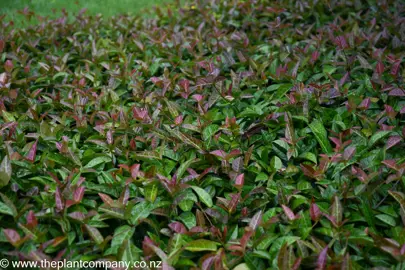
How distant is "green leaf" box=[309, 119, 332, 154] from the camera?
2.00 m

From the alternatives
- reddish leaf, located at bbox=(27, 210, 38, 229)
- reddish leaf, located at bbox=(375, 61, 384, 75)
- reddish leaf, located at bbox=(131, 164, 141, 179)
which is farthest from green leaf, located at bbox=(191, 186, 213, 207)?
reddish leaf, located at bbox=(375, 61, 384, 75)

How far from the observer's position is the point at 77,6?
5148 millimetres

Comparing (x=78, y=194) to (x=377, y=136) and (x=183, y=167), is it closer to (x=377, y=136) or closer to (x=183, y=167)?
(x=183, y=167)

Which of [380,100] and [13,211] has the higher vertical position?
[13,211]

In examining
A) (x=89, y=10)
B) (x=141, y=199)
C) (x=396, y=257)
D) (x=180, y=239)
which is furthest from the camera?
(x=89, y=10)

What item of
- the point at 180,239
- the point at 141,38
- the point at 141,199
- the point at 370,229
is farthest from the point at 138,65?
the point at 370,229

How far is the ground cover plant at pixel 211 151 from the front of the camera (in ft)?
4.99

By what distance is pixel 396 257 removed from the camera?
1.38m

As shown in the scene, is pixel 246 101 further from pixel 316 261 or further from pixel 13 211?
pixel 13 211

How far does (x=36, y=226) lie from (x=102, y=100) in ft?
3.47

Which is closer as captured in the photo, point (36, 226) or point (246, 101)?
point (36, 226)

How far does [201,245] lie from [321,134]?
2.94ft

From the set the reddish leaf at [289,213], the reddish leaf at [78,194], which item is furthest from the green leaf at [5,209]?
the reddish leaf at [289,213]

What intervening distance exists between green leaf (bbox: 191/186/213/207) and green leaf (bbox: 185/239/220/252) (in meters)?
0.20
